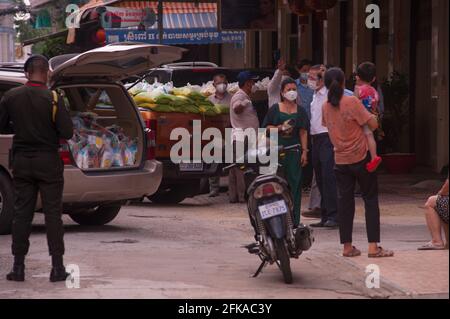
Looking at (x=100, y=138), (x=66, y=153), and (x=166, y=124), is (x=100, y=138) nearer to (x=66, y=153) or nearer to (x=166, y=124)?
(x=66, y=153)

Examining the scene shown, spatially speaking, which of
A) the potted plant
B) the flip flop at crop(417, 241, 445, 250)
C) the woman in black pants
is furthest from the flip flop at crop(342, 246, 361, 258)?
the potted plant

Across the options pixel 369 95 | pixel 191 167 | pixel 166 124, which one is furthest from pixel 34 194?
pixel 191 167

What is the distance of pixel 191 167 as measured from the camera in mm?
16578

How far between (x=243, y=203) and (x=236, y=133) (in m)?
1.34

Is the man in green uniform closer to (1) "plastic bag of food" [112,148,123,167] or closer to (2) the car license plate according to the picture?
(1) "plastic bag of food" [112,148,123,167]

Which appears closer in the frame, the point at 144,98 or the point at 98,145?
the point at 98,145

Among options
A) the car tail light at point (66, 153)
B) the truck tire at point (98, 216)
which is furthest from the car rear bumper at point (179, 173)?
the car tail light at point (66, 153)

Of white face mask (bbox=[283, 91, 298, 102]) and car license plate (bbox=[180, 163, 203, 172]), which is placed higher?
Answer: white face mask (bbox=[283, 91, 298, 102])

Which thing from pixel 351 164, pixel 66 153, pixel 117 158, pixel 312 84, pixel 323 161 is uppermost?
pixel 312 84

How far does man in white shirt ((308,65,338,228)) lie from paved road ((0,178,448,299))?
0.31 m

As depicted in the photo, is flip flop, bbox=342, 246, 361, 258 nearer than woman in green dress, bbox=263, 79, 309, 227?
Yes

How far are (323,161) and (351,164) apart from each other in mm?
2727

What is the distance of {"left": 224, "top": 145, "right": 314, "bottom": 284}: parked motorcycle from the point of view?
10.1 meters
